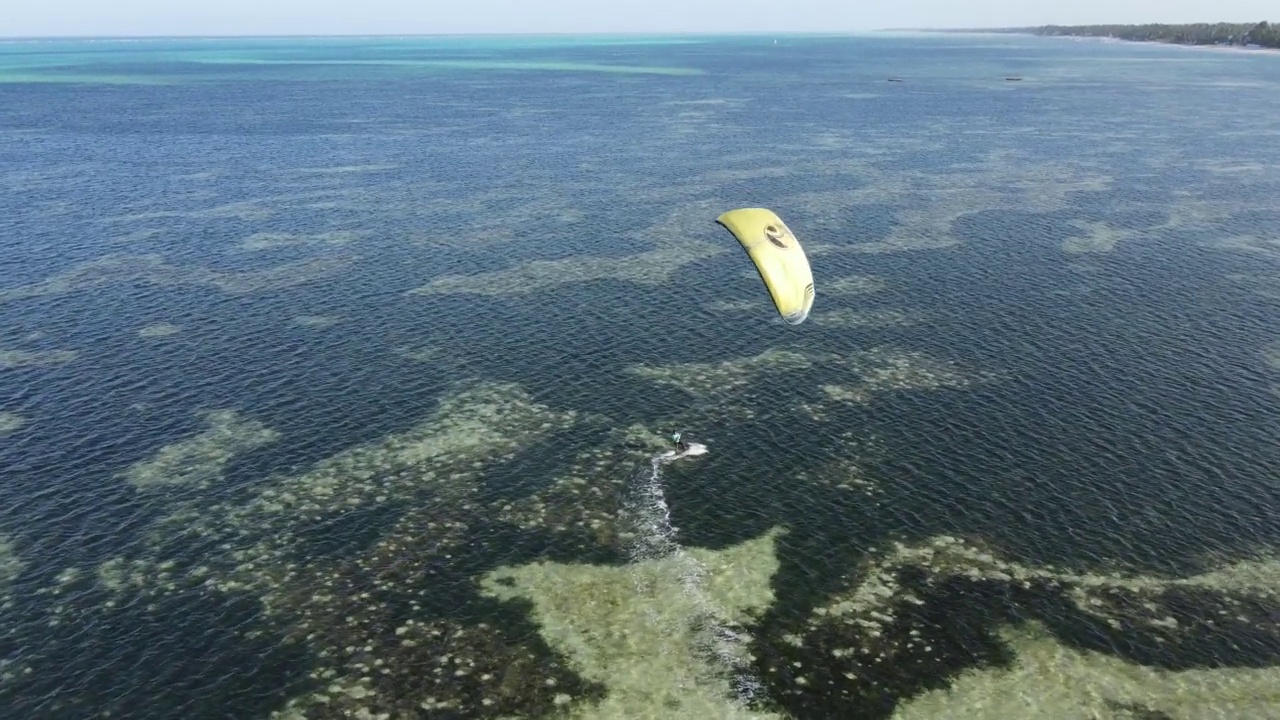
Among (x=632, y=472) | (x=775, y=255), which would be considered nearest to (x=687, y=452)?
(x=632, y=472)

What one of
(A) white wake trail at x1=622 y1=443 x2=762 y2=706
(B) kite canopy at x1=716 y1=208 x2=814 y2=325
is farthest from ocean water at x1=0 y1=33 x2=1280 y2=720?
(B) kite canopy at x1=716 y1=208 x2=814 y2=325

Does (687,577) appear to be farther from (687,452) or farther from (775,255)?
(775,255)

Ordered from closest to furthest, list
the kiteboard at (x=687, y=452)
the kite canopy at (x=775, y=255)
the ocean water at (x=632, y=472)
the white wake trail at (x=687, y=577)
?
the ocean water at (x=632, y=472) < the white wake trail at (x=687, y=577) < the kite canopy at (x=775, y=255) < the kiteboard at (x=687, y=452)

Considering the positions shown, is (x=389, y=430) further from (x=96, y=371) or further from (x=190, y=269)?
(x=190, y=269)

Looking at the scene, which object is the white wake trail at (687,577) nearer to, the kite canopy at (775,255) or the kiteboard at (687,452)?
the kiteboard at (687,452)

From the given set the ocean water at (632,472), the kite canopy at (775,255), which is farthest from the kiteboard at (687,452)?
the kite canopy at (775,255)

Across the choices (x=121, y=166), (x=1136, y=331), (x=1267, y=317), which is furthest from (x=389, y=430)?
(x=121, y=166)

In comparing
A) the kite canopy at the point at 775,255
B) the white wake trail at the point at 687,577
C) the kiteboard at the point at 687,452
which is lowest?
the white wake trail at the point at 687,577
